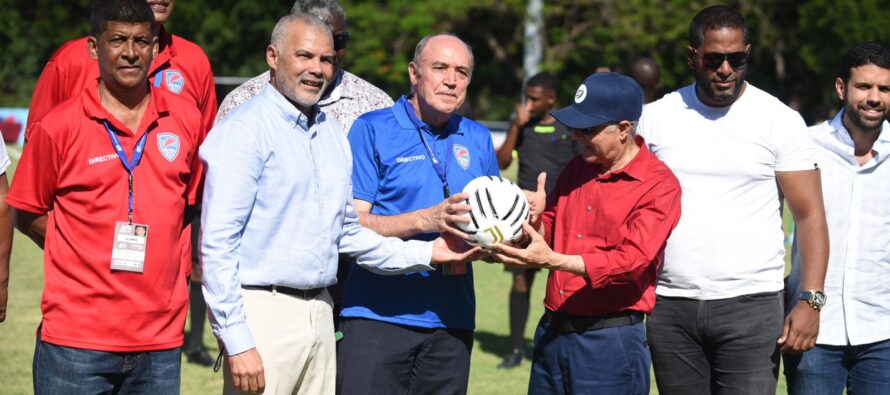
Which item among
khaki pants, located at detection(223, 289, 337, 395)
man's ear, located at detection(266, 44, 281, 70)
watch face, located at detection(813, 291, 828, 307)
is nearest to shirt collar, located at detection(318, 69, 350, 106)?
man's ear, located at detection(266, 44, 281, 70)

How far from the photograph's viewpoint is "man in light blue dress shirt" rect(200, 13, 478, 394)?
184 inches

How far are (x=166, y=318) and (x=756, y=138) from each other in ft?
9.79

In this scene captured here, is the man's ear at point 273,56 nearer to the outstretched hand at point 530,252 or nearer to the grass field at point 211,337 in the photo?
the outstretched hand at point 530,252

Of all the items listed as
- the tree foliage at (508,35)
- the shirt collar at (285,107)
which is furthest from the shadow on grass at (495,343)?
the tree foliage at (508,35)

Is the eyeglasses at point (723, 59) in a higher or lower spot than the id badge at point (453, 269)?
higher

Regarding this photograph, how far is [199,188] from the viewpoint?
17.2 feet

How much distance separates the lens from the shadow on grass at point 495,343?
1073 cm

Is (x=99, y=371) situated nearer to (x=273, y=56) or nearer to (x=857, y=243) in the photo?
(x=273, y=56)

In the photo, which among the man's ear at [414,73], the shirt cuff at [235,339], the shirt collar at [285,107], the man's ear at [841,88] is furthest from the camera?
the man's ear at [841,88]

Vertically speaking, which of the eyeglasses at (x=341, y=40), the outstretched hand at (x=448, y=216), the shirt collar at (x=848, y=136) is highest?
the eyeglasses at (x=341, y=40)

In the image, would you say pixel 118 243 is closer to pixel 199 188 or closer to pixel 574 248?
pixel 199 188

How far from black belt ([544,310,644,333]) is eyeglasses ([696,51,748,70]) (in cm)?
131

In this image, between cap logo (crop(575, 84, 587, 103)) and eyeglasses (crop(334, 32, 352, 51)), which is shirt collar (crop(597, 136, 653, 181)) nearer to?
cap logo (crop(575, 84, 587, 103))

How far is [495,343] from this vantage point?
11.1 metres
